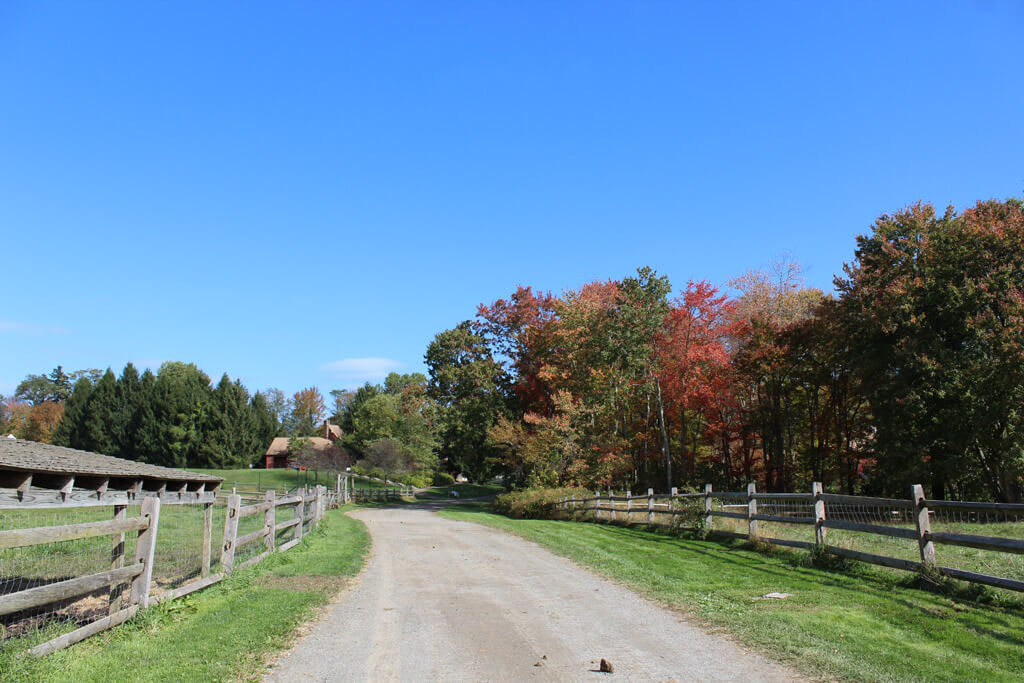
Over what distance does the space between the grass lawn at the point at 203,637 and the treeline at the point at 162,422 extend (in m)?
72.2

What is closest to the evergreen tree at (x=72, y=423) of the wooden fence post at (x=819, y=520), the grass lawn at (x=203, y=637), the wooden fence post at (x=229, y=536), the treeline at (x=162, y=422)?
the treeline at (x=162, y=422)

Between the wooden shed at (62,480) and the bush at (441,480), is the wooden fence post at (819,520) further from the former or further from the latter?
the bush at (441,480)

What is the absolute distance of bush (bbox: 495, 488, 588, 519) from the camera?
93.3ft

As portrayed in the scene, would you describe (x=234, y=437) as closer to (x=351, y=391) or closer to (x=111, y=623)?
(x=351, y=391)

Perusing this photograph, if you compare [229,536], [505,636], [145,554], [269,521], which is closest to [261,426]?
[269,521]

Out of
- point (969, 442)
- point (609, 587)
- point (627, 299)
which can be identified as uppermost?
point (627, 299)

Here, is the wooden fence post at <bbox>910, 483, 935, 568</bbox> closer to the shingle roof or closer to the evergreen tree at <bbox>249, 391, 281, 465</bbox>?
the shingle roof

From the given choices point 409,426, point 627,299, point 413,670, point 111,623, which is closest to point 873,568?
point 413,670

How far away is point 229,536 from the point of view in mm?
10047

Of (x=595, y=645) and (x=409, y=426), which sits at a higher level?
(x=409, y=426)

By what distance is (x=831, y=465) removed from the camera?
117 ft

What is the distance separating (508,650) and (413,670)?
3.54ft

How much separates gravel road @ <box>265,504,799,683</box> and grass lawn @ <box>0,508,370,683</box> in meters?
0.39

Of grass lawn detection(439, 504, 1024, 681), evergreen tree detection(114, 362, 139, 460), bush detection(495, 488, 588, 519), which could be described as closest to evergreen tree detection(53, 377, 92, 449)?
evergreen tree detection(114, 362, 139, 460)
